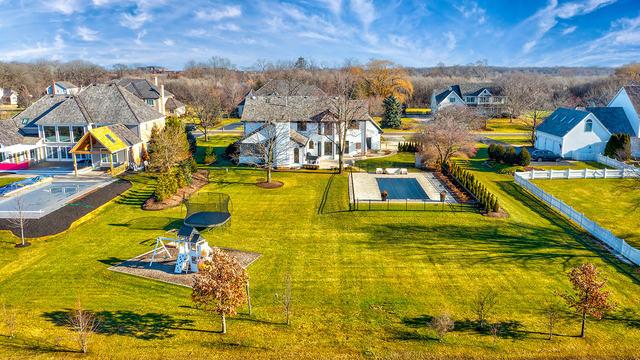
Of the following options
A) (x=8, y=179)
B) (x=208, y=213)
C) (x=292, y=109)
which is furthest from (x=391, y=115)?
(x=8, y=179)

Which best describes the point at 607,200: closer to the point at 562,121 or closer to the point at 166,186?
the point at 562,121

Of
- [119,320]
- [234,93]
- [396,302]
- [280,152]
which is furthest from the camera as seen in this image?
[234,93]

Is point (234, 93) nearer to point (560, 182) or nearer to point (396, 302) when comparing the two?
point (560, 182)

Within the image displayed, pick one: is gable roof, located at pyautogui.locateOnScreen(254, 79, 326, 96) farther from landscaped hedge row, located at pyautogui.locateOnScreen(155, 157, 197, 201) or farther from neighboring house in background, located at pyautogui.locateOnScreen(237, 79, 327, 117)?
landscaped hedge row, located at pyautogui.locateOnScreen(155, 157, 197, 201)

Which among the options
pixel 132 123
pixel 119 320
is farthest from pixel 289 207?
pixel 132 123

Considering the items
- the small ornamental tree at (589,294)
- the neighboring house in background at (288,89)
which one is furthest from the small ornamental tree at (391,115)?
the small ornamental tree at (589,294)

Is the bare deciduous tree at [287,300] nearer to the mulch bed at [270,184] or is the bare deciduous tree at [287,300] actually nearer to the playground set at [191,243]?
the playground set at [191,243]

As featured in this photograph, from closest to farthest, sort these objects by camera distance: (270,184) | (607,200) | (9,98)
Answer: (607,200)
(270,184)
(9,98)
